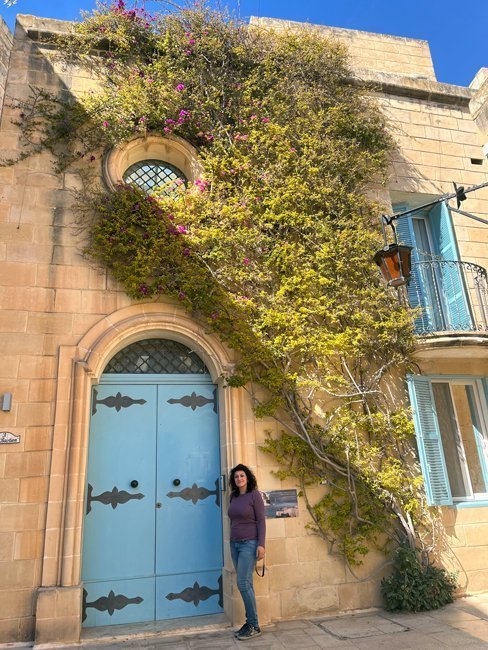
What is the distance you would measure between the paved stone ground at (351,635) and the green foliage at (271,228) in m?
0.79

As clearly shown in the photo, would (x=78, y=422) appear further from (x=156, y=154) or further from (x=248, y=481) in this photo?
(x=156, y=154)

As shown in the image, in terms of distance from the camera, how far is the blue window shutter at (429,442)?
582 cm

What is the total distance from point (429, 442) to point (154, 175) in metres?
5.26

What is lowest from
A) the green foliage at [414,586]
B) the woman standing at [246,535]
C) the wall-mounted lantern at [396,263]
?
the green foliage at [414,586]

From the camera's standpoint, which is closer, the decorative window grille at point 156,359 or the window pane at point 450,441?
the decorative window grille at point 156,359

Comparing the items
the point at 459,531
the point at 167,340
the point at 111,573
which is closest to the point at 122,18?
the point at 167,340

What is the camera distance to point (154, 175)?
22.3ft

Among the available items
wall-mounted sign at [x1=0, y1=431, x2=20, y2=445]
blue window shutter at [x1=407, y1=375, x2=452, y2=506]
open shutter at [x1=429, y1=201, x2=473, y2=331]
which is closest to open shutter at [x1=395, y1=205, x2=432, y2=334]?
open shutter at [x1=429, y1=201, x2=473, y2=331]

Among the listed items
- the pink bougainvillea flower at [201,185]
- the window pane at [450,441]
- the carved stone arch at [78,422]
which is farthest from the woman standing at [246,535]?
the pink bougainvillea flower at [201,185]

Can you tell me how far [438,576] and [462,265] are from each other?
4384mm

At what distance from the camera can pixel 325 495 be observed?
18.6 ft

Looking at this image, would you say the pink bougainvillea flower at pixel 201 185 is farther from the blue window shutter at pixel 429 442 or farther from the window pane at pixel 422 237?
the blue window shutter at pixel 429 442

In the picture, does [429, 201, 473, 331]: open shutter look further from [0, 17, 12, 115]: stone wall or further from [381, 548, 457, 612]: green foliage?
[0, 17, 12, 115]: stone wall

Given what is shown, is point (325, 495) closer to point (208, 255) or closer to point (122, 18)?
point (208, 255)
